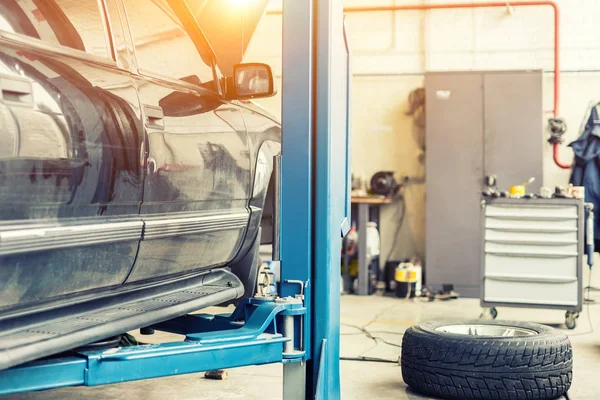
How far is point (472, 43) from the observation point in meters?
7.34

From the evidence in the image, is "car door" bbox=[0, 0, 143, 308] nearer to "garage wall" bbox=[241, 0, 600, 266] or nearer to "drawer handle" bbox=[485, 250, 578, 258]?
"drawer handle" bbox=[485, 250, 578, 258]

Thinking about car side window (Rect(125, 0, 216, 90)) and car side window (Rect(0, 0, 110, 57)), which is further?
car side window (Rect(125, 0, 216, 90))

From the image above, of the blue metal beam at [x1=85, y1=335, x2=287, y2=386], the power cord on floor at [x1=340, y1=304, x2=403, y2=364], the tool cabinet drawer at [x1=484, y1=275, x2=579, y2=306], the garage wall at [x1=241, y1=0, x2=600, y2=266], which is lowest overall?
the power cord on floor at [x1=340, y1=304, x2=403, y2=364]

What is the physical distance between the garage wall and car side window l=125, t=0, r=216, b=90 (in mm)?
4523

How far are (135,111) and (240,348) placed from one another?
817 mm

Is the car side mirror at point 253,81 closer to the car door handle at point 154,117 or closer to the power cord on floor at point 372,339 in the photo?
the car door handle at point 154,117

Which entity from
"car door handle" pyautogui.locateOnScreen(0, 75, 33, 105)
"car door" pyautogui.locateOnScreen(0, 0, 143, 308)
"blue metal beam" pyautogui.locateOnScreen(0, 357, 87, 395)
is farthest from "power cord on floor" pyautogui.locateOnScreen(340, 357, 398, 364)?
"car door handle" pyautogui.locateOnScreen(0, 75, 33, 105)

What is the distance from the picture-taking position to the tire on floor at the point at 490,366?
2848 millimetres

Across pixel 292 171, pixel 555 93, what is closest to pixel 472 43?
pixel 555 93

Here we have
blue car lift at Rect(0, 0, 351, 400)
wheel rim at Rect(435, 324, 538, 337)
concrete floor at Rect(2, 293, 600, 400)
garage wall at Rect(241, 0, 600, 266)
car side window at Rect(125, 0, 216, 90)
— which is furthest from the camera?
garage wall at Rect(241, 0, 600, 266)

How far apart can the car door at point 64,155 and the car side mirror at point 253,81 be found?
71cm

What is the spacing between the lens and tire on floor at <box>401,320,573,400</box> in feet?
9.34

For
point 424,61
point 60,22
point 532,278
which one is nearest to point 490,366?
point 60,22

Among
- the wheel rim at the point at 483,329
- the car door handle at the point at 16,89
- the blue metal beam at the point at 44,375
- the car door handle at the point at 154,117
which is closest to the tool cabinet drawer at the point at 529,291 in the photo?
the wheel rim at the point at 483,329
